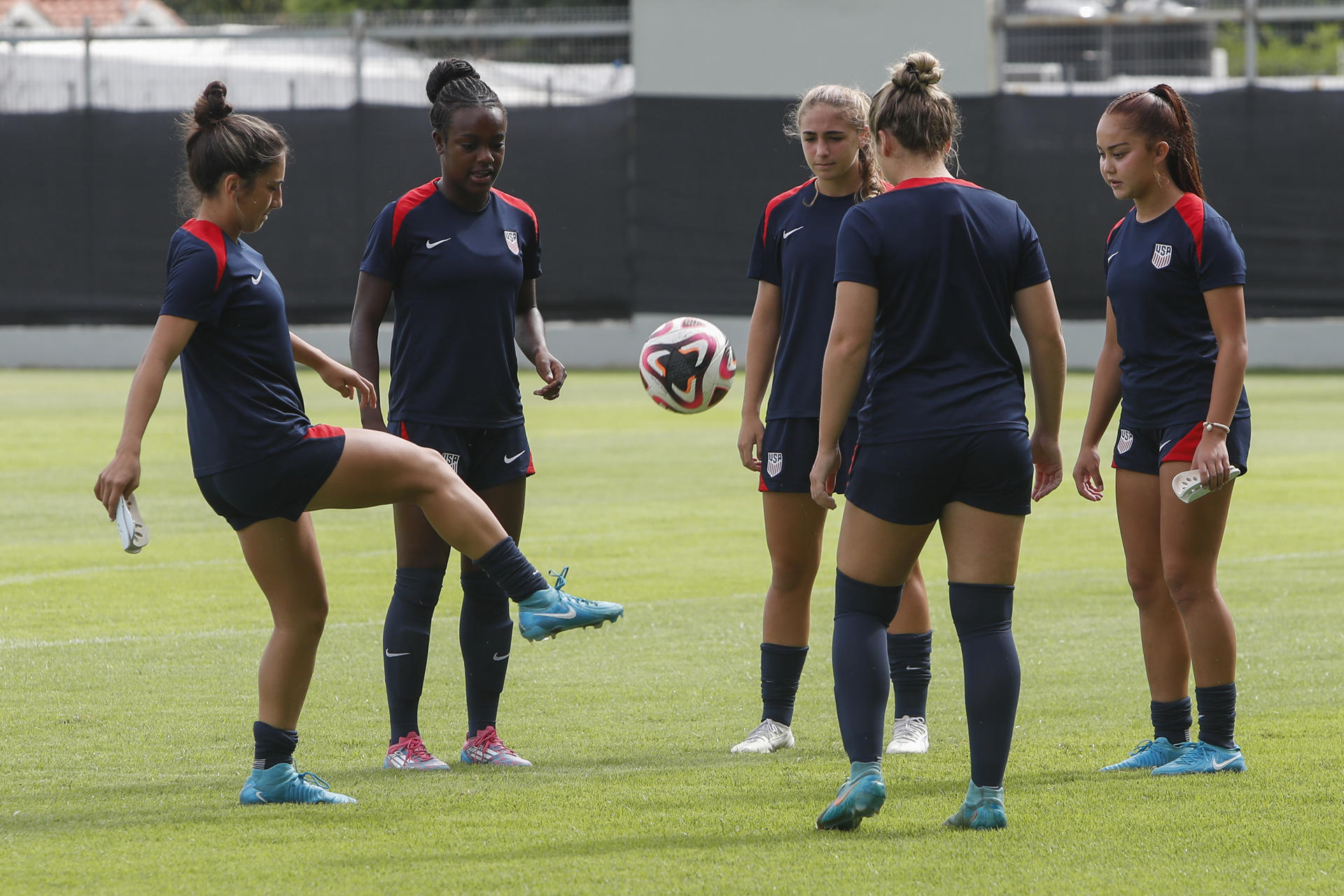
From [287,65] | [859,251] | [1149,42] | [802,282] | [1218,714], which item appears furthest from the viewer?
[287,65]

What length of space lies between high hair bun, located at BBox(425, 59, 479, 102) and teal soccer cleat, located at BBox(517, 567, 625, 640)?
1687 millimetres

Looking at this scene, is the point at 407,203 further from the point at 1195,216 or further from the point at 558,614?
the point at 1195,216

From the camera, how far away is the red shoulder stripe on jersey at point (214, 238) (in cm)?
429

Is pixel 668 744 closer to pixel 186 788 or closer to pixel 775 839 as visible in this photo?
pixel 775 839

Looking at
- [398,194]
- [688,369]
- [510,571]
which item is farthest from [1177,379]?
[398,194]

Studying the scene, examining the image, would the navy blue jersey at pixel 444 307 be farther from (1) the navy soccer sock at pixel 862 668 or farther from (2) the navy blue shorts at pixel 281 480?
(1) the navy soccer sock at pixel 862 668

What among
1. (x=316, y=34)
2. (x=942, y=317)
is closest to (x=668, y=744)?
(x=942, y=317)

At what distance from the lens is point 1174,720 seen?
197 inches

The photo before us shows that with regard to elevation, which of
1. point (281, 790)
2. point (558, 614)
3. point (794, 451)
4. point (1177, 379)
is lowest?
point (281, 790)

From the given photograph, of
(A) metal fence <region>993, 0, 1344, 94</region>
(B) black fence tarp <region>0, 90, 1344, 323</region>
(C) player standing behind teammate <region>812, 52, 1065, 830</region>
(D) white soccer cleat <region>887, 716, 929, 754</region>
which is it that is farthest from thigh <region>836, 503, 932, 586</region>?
(A) metal fence <region>993, 0, 1344, 94</region>

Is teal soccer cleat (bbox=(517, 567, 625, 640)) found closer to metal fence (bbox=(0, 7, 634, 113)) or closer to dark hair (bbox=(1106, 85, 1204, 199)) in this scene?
dark hair (bbox=(1106, 85, 1204, 199))

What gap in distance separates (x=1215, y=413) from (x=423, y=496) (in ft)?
7.34

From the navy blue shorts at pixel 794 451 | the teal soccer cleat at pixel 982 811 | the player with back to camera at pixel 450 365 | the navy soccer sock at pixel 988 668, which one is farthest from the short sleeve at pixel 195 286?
the teal soccer cleat at pixel 982 811

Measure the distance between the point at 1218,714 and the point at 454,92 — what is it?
3000mm
